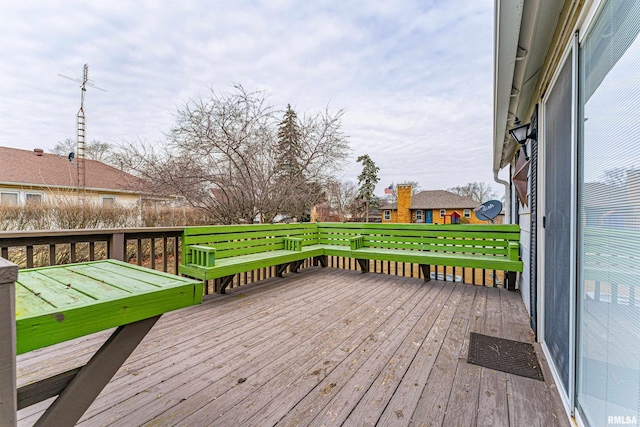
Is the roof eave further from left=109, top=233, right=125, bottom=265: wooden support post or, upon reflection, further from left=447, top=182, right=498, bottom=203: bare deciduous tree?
left=447, top=182, right=498, bottom=203: bare deciduous tree

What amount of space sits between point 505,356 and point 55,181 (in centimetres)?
1251

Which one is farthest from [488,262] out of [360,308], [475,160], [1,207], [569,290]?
[475,160]

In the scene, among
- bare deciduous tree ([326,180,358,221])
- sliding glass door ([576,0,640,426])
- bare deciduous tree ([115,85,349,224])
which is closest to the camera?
sliding glass door ([576,0,640,426])

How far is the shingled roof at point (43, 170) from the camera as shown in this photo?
862cm

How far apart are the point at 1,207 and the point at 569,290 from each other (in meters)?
8.14

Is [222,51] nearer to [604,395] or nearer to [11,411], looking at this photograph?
[11,411]

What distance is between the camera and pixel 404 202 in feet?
72.5

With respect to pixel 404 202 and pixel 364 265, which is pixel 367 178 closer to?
pixel 404 202

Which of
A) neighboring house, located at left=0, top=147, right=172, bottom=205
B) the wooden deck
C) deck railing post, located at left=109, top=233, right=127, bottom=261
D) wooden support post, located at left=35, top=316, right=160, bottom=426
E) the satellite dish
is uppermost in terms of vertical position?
neighboring house, located at left=0, top=147, right=172, bottom=205

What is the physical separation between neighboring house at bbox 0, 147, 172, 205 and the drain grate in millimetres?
5591

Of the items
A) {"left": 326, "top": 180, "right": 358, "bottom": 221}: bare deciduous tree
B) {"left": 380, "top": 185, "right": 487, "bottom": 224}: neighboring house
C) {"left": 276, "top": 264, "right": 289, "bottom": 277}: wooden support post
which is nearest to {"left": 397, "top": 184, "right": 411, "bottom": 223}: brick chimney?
{"left": 380, "top": 185, "right": 487, "bottom": 224}: neighboring house

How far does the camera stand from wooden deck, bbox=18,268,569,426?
1478mm

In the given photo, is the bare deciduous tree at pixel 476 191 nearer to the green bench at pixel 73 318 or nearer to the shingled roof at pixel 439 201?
the shingled roof at pixel 439 201

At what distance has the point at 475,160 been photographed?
14719 mm
